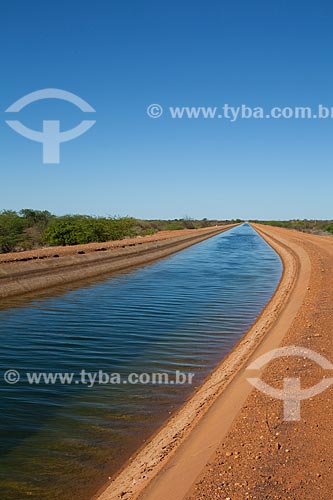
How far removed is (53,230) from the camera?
129 ft

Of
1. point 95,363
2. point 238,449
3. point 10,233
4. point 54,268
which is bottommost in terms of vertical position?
point 95,363

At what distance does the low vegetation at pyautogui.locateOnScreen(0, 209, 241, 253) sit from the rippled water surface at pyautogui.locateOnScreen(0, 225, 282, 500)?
1913cm

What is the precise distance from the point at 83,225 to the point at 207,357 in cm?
3531

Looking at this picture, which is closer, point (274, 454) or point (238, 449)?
point (274, 454)

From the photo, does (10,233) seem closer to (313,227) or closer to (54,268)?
(54,268)

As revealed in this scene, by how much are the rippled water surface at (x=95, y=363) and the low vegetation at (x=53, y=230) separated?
1913cm

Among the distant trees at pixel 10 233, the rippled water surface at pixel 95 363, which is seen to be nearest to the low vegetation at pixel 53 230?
the distant trees at pixel 10 233

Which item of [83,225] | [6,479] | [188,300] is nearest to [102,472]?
[6,479]

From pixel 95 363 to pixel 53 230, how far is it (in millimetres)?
33241

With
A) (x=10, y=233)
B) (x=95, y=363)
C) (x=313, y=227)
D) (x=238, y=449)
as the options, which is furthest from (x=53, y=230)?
(x=313, y=227)

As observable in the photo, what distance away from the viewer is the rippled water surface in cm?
447

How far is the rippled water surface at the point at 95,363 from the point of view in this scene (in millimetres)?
4469

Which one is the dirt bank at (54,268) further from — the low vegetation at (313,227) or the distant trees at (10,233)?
the low vegetation at (313,227)

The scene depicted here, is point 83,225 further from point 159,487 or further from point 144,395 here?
point 159,487
